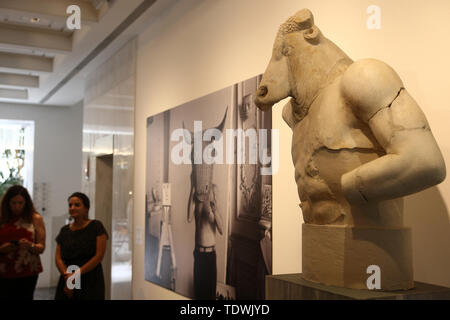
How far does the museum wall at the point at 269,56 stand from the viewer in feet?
8.13

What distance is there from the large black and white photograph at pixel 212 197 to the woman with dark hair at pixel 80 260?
725 millimetres

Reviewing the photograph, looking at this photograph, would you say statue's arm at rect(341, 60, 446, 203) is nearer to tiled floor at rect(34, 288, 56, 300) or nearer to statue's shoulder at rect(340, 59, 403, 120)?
statue's shoulder at rect(340, 59, 403, 120)

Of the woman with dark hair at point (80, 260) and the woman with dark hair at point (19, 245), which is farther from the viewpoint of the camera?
the woman with dark hair at point (19, 245)

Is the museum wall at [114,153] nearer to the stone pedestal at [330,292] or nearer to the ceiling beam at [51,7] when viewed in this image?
the ceiling beam at [51,7]

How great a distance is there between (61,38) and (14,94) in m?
4.28

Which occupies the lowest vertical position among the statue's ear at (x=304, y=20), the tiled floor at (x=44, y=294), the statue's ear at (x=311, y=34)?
the tiled floor at (x=44, y=294)

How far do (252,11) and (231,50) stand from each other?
42 cm

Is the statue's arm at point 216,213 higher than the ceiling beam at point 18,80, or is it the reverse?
the ceiling beam at point 18,80

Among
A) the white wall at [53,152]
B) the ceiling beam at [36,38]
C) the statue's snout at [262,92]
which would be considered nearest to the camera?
the statue's snout at [262,92]

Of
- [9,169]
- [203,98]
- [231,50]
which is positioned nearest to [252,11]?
[231,50]

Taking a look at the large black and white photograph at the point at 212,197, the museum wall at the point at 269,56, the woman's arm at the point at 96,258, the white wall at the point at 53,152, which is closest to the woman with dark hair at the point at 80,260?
the woman's arm at the point at 96,258

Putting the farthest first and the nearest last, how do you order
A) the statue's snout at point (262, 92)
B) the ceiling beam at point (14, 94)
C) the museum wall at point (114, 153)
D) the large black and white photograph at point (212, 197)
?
the ceiling beam at point (14, 94), the museum wall at point (114, 153), the large black and white photograph at point (212, 197), the statue's snout at point (262, 92)

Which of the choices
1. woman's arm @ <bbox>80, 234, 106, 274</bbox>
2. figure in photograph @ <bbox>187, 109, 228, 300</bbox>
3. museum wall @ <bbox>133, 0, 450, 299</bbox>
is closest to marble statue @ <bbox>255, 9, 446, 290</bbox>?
museum wall @ <bbox>133, 0, 450, 299</bbox>
